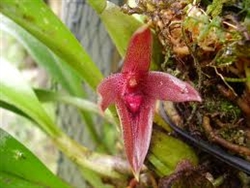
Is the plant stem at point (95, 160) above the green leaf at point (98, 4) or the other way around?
the other way around

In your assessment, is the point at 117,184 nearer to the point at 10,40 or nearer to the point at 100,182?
the point at 100,182

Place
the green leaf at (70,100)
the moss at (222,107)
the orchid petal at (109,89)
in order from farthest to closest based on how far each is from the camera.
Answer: the green leaf at (70,100)
the moss at (222,107)
the orchid petal at (109,89)

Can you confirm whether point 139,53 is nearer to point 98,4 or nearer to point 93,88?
point 98,4

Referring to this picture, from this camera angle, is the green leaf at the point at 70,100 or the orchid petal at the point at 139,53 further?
the green leaf at the point at 70,100

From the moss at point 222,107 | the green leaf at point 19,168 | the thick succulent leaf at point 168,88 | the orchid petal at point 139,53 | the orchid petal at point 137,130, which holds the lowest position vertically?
the green leaf at point 19,168

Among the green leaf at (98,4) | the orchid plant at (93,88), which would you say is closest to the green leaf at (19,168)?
the orchid plant at (93,88)

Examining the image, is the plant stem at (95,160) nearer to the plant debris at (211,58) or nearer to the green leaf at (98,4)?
the plant debris at (211,58)

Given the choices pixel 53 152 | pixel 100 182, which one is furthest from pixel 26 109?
pixel 53 152

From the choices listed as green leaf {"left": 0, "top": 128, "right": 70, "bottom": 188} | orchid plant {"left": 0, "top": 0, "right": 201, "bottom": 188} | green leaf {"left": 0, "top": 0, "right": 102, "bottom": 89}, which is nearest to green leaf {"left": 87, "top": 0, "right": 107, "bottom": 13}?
orchid plant {"left": 0, "top": 0, "right": 201, "bottom": 188}
